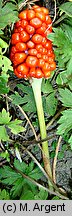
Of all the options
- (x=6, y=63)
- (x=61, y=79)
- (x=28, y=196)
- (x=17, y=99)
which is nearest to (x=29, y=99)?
(x=17, y=99)

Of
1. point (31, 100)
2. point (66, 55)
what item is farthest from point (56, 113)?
point (66, 55)

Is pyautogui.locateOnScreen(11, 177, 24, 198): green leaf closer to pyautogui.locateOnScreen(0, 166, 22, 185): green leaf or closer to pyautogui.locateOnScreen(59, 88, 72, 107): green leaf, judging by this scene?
pyautogui.locateOnScreen(0, 166, 22, 185): green leaf

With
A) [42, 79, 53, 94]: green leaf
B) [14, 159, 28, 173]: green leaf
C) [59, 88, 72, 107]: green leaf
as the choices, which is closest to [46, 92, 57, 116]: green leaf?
[42, 79, 53, 94]: green leaf

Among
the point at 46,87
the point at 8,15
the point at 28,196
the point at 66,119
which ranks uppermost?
the point at 8,15

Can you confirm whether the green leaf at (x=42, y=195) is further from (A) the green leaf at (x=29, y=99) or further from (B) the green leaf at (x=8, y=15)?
(B) the green leaf at (x=8, y=15)

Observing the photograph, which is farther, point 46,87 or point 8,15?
point 46,87

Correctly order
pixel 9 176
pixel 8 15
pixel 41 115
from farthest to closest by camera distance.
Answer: pixel 9 176 → pixel 41 115 → pixel 8 15

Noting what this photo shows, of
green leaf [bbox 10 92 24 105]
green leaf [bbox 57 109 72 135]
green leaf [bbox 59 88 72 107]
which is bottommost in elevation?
green leaf [bbox 57 109 72 135]

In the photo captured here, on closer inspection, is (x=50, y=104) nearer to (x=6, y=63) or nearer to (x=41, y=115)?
(x=41, y=115)

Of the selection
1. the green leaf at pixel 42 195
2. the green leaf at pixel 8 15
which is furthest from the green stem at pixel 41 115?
the green leaf at pixel 8 15
